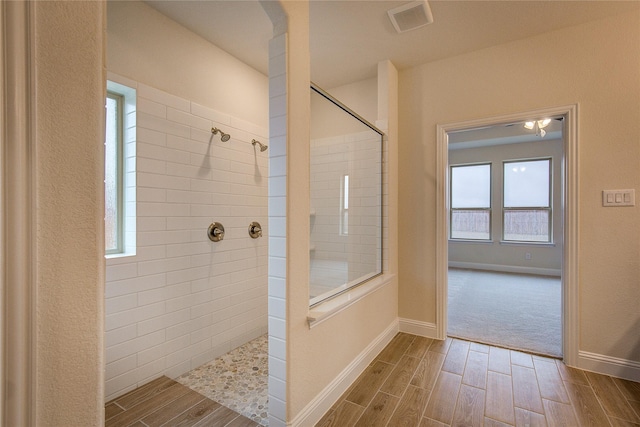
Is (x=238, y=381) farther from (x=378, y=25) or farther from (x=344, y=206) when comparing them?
(x=378, y=25)

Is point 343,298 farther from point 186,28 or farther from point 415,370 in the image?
point 186,28

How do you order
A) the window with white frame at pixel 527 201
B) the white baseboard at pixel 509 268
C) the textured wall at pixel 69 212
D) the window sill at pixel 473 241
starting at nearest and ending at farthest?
the textured wall at pixel 69 212 → the white baseboard at pixel 509 268 → the window with white frame at pixel 527 201 → the window sill at pixel 473 241

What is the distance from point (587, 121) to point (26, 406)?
3.15 meters

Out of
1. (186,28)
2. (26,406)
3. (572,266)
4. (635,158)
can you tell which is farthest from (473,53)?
(26,406)

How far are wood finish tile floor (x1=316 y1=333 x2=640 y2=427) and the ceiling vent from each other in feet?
8.34

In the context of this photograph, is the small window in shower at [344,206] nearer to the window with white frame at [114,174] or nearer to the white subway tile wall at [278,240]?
the white subway tile wall at [278,240]

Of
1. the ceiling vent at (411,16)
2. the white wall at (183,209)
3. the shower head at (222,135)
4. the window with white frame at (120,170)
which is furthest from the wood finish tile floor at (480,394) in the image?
the ceiling vent at (411,16)

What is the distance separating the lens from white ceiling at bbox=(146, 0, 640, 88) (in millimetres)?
1951

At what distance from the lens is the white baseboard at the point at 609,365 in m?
1.99

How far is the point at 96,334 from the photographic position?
2.04 feet

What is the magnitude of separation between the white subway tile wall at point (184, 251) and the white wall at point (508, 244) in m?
5.01

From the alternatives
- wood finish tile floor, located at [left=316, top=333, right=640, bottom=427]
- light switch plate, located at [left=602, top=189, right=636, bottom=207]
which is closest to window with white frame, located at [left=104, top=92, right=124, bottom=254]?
wood finish tile floor, located at [left=316, top=333, right=640, bottom=427]

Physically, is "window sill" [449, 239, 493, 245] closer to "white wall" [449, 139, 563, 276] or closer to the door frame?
"white wall" [449, 139, 563, 276]

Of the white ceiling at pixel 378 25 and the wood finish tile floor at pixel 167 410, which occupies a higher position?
the white ceiling at pixel 378 25
